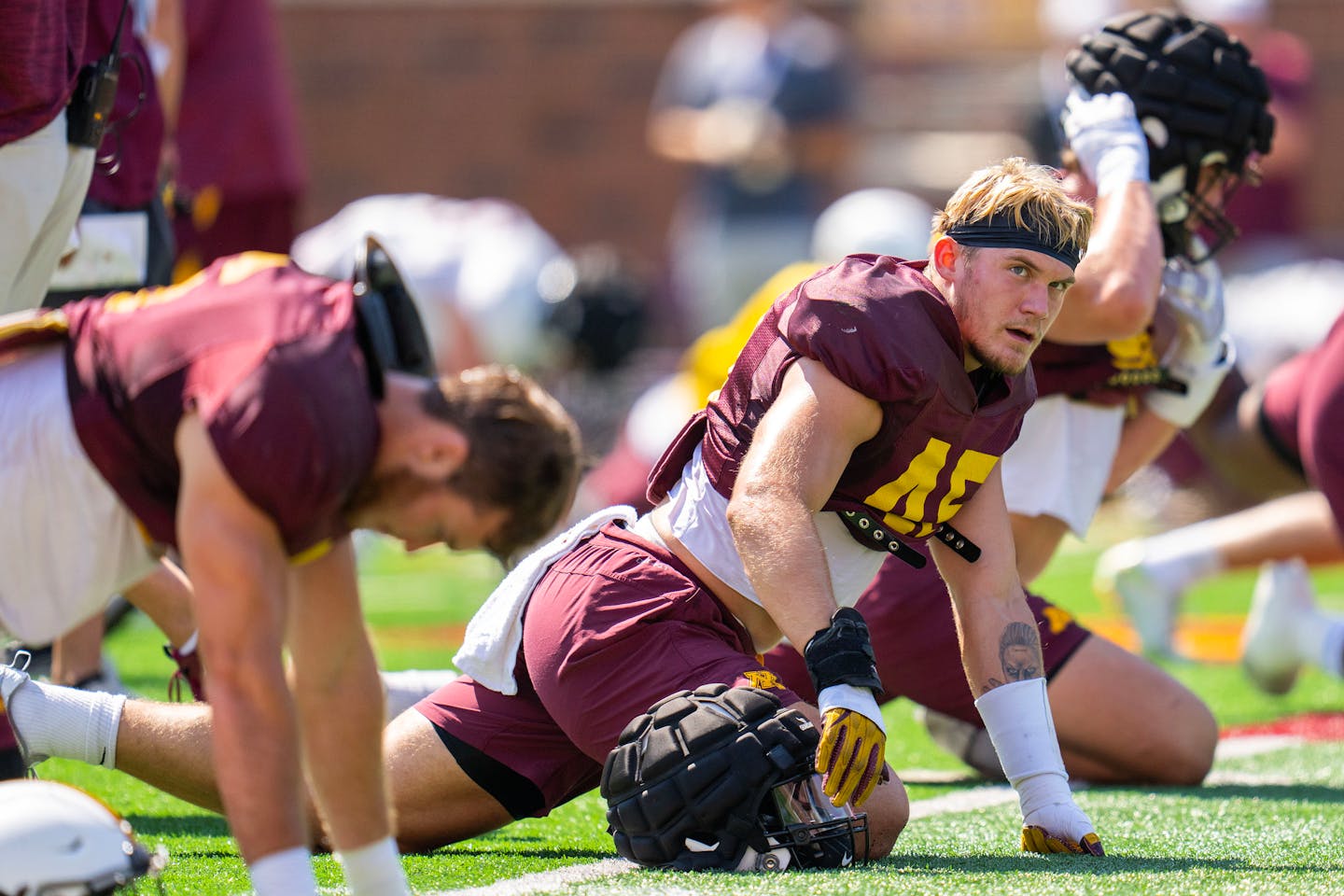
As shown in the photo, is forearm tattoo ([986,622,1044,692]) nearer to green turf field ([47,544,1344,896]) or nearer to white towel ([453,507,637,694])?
green turf field ([47,544,1344,896])

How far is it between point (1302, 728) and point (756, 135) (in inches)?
200

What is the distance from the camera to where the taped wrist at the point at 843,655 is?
2965 mm

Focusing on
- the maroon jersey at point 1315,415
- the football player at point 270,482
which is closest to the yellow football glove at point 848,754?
the football player at point 270,482

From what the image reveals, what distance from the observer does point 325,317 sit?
100.0 inches

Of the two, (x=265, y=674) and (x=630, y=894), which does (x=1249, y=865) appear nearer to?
(x=630, y=894)

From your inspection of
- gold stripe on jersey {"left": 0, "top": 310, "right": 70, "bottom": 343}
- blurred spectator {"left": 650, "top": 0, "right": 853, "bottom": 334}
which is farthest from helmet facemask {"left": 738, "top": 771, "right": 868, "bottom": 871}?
blurred spectator {"left": 650, "top": 0, "right": 853, "bottom": 334}

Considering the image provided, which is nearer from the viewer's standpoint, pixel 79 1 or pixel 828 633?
pixel 828 633

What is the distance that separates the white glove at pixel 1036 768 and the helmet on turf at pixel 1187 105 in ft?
4.72

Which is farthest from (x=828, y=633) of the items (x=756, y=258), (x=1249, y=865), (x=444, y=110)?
(x=444, y=110)

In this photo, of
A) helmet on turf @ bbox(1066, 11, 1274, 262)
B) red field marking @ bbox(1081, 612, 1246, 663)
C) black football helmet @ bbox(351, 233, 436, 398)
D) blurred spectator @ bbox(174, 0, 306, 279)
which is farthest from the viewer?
red field marking @ bbox(1081, 612, 1246, 663)

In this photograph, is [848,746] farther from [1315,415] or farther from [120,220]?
[1315,415]

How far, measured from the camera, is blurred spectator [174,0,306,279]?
19.9 ft

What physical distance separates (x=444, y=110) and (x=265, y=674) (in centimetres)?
1262

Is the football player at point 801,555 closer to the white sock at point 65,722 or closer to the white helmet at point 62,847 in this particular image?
the white sock at point 65,722
